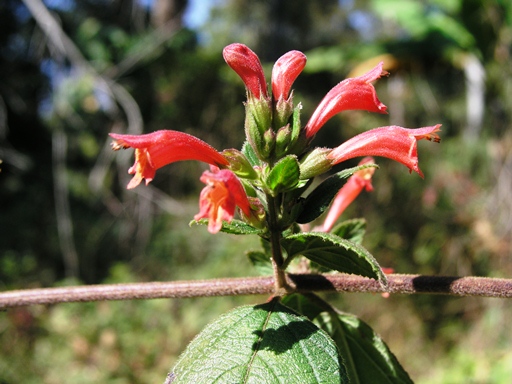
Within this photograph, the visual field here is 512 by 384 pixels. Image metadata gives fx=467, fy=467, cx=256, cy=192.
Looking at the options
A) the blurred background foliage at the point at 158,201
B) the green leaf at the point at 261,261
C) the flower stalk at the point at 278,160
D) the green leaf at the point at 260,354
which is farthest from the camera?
the blurred background foliage at the point at 158,201

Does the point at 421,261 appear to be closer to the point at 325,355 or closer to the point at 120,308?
the point at 120,308

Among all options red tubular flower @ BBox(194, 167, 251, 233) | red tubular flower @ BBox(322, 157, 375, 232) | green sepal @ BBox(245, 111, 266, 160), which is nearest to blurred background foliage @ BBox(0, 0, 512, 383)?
red tubular flower @ BBox(322, 157, 375, 232)

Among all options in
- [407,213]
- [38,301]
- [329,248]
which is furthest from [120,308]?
[407,213]

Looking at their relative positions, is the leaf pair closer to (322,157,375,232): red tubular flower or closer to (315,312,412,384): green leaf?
(315,312,412,384): green leaf

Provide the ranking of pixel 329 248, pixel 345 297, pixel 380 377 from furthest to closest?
pixel 345 297 → pixel 380 377 → pixel 329 248

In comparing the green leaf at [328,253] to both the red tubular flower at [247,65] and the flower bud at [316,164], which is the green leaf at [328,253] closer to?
the flower bud at [316,164]

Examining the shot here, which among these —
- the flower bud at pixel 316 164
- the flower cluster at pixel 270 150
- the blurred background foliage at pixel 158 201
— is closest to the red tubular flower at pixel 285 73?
the flower cluster at pixel 270 150

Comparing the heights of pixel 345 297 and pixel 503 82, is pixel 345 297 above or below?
below

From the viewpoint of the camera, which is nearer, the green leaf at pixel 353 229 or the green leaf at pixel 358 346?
the green leaf at pixel 358 346
